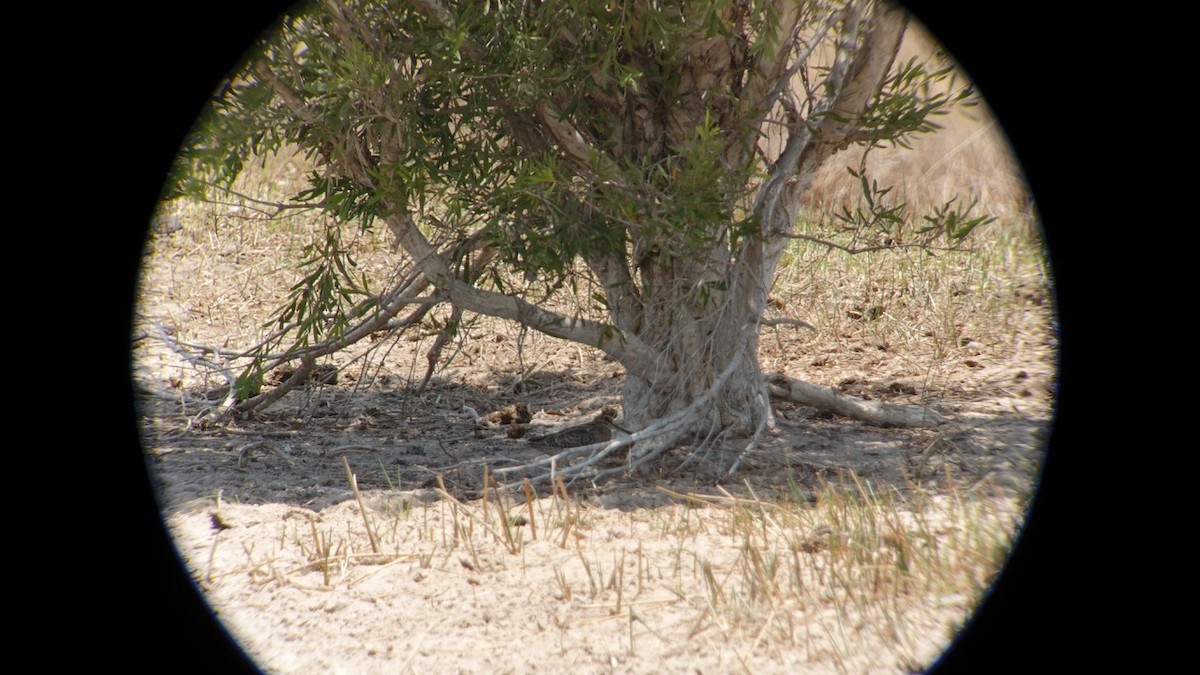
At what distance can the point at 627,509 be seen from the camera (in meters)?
3.77

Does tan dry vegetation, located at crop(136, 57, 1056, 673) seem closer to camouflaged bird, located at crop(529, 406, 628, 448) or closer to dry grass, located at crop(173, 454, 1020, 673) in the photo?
dry grass, located at crop(173, 454, 1020, 673)

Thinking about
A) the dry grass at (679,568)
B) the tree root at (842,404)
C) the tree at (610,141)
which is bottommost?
the dry grass at (679,568)

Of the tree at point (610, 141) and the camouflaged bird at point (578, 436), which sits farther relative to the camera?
the camouflaged bird at point (578, 436)

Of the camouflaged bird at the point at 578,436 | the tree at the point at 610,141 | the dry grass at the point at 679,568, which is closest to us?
the dry grass at the point at 679,568

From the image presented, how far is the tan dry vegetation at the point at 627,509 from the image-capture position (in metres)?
2.74

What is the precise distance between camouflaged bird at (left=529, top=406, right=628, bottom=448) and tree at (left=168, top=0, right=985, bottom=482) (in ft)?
0.82

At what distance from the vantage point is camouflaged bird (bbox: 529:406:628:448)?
4.85m

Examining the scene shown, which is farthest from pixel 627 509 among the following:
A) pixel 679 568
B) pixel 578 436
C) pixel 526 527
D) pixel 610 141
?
pixel 610 141

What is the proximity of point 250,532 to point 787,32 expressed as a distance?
9.22 ft

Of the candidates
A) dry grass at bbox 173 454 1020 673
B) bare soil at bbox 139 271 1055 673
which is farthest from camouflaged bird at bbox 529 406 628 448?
dry grass at bbox 173 454 1020 673

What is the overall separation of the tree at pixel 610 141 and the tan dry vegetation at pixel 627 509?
1.73ft

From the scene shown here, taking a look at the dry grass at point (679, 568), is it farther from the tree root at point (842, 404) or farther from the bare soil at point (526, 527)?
the tree root at point (842, 404)

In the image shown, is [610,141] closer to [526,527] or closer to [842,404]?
[526,527]

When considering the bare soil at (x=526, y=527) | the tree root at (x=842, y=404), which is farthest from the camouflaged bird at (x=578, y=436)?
the tree root at (x=842, y=404)
